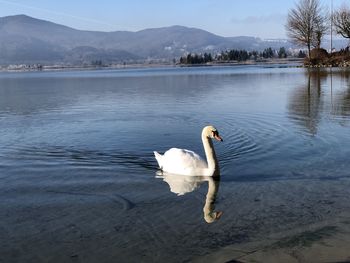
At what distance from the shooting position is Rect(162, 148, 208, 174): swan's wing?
1128cm

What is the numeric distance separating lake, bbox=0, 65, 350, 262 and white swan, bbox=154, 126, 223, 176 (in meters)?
0.23

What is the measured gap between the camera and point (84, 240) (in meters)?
7.46

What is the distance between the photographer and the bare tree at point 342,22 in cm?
7744

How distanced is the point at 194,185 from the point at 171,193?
0.81 metres

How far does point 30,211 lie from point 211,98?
20.7 metres

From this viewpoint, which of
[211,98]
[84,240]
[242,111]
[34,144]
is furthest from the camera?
[211,98]

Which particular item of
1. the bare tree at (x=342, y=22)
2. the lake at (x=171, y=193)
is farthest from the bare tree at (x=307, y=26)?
the lake at (x=171, y=193)

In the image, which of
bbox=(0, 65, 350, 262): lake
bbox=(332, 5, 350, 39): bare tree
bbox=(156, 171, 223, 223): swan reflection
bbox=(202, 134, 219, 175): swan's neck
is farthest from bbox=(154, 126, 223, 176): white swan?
bbox=(332, 5, 350, 39): bare tree

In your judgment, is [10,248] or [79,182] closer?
[10,248]

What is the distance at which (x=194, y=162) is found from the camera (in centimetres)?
1134

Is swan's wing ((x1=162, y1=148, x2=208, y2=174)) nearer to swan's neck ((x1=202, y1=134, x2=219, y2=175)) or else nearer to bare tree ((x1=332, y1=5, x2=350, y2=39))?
swan's neck ((x1=202, y1=134, x2=219, y2=175))

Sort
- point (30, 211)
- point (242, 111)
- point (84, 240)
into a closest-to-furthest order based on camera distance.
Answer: point (84, 240)
point (30, 211)
point (242, 111)

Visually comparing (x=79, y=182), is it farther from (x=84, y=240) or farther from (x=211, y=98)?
(x=211, y=98)

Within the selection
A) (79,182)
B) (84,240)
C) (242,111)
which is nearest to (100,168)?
(79,182)
